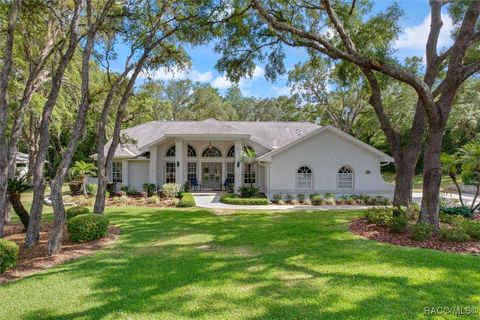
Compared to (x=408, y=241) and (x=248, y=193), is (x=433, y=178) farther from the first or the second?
(x=248, y=193)

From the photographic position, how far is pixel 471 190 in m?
24.7

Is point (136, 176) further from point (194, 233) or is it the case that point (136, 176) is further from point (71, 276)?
point (71, 276)

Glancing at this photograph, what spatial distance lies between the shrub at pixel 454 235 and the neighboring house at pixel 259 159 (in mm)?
10275

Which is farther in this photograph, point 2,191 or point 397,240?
point 397,240

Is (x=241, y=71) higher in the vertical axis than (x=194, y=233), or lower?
higher

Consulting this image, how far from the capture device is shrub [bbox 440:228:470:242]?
8.61 meters

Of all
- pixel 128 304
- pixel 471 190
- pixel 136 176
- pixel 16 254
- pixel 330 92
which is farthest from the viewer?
pixel 330 92

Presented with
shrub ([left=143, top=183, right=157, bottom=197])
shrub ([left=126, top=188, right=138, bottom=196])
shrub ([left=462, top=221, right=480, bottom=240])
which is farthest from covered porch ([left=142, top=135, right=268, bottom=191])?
shrub ([left=462, top=221, right=480, bottom=240])

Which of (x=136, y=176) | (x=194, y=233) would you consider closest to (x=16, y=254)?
(x=194, y=233)

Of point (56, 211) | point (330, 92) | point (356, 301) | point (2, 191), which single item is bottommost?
point (356, 301)

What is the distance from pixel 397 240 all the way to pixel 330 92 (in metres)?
29.0

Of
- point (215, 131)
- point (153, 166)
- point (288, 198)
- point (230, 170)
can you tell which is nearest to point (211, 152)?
point (230, 170)

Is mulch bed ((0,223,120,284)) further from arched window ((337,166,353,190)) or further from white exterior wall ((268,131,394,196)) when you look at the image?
arched window ((337,166,353,190))

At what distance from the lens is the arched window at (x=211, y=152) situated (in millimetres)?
23578
